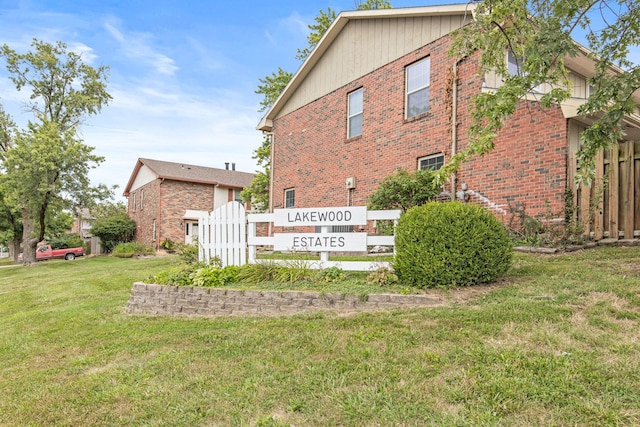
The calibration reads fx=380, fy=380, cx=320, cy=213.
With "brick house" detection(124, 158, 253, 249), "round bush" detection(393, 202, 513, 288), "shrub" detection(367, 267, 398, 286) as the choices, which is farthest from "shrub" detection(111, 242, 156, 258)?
"round bush" detection(393, 202, 513, 288)

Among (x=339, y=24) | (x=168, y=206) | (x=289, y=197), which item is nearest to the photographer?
(x=339, y=24)

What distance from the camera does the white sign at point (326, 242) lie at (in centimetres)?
591

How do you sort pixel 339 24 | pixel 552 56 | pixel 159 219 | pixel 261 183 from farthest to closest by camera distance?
1. pixel 159 219
2. pixel 261 183
3. pixel 339 24
4. pixel 552 56

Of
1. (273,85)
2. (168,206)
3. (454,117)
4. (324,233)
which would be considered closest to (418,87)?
(454,117)

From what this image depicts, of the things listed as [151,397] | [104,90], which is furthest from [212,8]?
[104,90]

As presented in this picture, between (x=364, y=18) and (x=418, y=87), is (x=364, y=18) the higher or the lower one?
the higher one

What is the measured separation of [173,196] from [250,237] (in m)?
18.7

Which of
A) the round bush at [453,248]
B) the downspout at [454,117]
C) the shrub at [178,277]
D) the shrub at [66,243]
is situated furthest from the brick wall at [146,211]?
the round bush at [453,248]

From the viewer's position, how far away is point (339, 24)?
12.7 meters

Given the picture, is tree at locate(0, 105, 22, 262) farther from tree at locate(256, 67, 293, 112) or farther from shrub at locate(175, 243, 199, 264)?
shrub at locate(175, 243, 199, 264)

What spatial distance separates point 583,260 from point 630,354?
3.66 m

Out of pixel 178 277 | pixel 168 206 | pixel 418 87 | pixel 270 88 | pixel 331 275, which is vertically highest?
pixel 270 88

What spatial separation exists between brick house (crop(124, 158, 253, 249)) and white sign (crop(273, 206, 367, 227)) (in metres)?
17.2

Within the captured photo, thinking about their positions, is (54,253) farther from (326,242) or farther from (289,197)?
(326,242)
